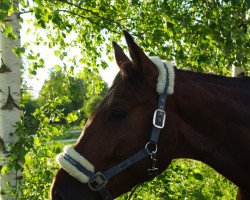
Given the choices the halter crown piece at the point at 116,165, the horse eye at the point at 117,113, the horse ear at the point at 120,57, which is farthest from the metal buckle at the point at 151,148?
the horse ear at the point at 120,57

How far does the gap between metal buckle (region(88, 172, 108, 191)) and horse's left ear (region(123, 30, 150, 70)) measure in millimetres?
818

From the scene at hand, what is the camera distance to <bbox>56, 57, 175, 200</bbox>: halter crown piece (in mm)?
2605

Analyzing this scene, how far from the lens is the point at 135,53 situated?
2.66m

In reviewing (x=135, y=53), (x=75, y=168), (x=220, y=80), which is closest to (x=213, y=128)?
(x=220, y=80)

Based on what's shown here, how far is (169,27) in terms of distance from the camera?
15.9 feet

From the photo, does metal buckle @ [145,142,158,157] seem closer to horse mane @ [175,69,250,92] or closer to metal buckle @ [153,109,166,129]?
metal buckle @ [153,109,166,129]

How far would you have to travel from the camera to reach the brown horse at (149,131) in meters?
2.63

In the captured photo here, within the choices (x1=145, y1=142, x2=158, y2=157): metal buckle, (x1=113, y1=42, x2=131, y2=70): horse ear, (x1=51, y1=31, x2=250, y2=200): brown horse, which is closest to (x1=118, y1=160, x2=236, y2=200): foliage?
(x1=51, y1=31, x2=250, y2=200): brown horse

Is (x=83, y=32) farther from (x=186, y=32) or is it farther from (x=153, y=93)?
(x=153, y=93)

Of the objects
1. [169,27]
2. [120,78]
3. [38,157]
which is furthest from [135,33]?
[120,78]

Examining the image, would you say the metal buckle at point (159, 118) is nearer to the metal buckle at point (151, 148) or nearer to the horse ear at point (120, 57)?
the metal buckle at point (151, 148)

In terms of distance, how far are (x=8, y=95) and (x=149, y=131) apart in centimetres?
248

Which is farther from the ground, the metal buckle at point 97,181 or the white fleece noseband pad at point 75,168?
the white fleece noseband pad at point 75,168

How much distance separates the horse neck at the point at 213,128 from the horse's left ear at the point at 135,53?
1.06ft
